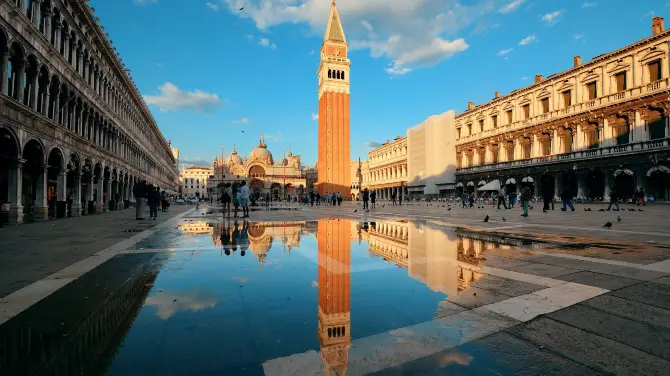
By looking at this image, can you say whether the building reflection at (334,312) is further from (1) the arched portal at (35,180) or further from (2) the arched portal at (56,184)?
(2) the arched portal at (56,184)

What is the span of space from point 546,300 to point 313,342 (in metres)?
2.44

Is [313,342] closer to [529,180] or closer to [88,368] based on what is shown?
[88,368]

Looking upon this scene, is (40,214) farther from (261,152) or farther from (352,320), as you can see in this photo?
(261,152)

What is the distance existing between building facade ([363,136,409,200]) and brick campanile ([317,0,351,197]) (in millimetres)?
6600

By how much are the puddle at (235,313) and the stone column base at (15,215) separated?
12.0 meters

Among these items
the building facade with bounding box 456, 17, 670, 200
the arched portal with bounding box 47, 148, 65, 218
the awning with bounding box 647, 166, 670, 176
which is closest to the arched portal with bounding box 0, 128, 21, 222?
the arched portal with bounding box 47, 148, 65, 218

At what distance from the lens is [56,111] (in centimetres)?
1739

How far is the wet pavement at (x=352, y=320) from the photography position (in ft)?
7.18

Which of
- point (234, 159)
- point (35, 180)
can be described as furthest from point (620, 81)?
point (234, 159)

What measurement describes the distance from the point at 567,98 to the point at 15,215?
147ft

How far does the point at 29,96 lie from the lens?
591 inches

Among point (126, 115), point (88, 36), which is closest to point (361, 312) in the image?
point (88, 36)

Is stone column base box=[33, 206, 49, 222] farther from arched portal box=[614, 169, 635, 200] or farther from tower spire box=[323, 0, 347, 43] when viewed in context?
tower spire box=[323, 0, 347, 43]

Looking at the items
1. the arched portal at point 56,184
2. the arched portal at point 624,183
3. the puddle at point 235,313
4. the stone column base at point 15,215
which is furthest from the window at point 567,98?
the stone column base at point 15,215
